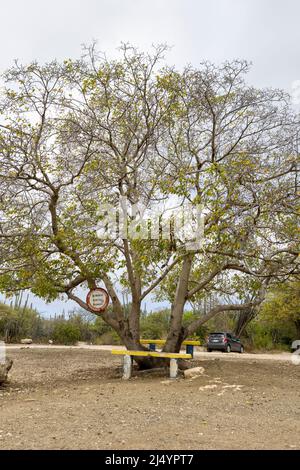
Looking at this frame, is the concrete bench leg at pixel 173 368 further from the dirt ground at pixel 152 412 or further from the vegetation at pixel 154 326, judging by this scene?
the vegetation at pixel 154 326

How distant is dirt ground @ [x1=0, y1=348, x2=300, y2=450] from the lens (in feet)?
16.9

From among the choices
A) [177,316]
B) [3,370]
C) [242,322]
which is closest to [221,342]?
[242,322]

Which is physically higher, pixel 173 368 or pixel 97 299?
pixel 97 299

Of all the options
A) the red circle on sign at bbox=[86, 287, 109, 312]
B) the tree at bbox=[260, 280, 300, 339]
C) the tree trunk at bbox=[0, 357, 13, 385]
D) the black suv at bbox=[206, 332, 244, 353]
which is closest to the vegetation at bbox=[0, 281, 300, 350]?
the tree at bbox=[260, 280, 300, 339]

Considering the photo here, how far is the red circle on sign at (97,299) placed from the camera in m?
10.3

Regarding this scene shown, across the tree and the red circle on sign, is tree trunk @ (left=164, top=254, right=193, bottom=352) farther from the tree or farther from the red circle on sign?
the tree

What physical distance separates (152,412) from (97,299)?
13.6 feet

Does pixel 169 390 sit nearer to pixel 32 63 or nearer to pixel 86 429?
pixel 86 429

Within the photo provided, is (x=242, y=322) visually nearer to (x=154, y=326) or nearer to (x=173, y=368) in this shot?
(x=154, y=326)

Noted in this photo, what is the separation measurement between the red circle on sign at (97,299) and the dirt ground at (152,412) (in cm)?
155

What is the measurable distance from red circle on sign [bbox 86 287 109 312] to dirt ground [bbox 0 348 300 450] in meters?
1.55

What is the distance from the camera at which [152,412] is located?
657cm

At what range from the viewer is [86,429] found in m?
5.59
